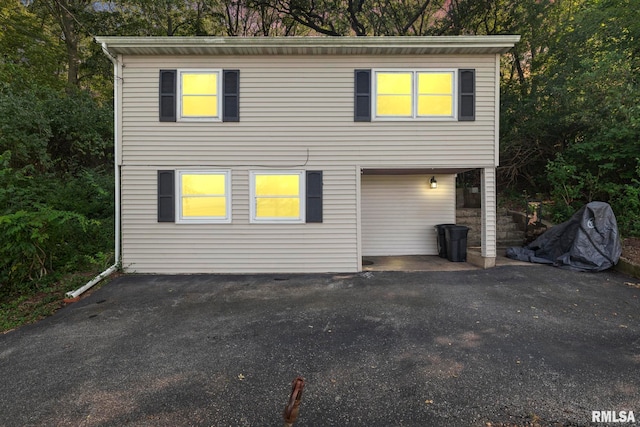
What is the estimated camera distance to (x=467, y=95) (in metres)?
6.08

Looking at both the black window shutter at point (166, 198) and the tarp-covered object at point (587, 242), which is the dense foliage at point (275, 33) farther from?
the tarp-covered object at point (587, 242)

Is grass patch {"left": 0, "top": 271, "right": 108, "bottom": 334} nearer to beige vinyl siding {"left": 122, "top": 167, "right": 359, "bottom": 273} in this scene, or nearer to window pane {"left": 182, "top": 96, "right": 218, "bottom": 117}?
beige vinyl siding {"left": 122, "top": 167, "right": 359, "bottom": 273}

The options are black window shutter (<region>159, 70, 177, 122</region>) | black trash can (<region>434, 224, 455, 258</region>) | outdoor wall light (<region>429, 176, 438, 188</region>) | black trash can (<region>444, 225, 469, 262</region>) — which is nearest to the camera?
black window shutter (<region>159, 70, 177, 122</region>)

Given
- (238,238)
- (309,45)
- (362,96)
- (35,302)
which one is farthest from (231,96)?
(35,302)

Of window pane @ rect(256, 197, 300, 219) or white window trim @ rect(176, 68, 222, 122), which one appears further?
window pane @ rect(256, 197, 300, 219)

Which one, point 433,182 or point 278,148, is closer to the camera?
point 278,148

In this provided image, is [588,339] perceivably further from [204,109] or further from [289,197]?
[204,109]

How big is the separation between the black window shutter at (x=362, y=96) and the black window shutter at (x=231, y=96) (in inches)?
97.9

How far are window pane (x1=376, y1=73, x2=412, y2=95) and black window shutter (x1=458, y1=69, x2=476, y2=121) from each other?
108cm

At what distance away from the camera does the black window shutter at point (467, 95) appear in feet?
19.9

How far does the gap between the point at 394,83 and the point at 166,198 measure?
17.7 feet

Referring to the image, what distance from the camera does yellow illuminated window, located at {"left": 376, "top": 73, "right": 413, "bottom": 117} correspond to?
611 centimetres

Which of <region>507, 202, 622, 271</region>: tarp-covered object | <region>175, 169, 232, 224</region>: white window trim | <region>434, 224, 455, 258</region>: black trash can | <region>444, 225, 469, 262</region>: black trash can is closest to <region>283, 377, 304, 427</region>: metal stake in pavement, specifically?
<region>175, 169, 232, 224</region>: white window trim

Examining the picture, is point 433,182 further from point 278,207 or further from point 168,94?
point 168,94
